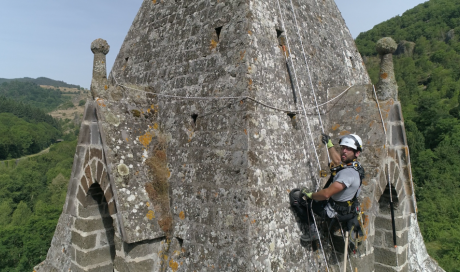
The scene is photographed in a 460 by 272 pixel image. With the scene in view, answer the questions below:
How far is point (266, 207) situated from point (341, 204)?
854 mm

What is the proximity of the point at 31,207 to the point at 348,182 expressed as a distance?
60503 mm

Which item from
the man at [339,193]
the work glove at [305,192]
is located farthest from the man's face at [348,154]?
the work glove at [305,192]

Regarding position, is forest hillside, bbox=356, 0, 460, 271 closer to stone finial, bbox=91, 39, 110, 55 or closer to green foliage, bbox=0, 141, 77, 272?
stone finial, bbox=91, 39, 110, 55

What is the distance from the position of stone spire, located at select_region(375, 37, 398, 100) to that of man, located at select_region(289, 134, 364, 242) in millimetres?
1205

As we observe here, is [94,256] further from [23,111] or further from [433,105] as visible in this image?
[23,111]

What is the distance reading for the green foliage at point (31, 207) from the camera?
25.1 metres

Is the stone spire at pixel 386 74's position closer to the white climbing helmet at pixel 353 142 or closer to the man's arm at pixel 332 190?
the white climbing helmet at pixel 353 142

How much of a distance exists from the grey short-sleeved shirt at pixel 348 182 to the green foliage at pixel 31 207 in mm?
25653

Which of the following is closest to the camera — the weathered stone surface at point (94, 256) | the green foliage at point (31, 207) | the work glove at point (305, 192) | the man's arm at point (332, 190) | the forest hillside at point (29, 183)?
the man's arm at point (332, 190)

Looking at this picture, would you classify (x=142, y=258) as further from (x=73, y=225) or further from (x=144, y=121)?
(x=144, y=121)

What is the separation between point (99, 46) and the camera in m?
4.68

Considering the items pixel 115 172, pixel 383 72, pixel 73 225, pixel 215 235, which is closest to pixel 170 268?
pixel 215 235

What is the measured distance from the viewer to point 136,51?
557 cm

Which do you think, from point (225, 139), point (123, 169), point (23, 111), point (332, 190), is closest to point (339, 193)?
point (332, 190)
